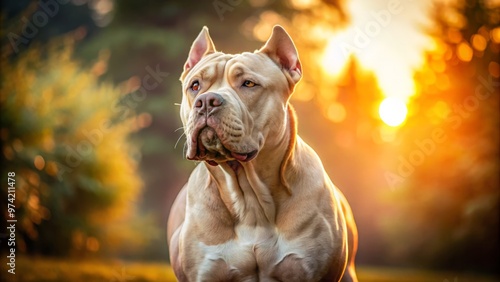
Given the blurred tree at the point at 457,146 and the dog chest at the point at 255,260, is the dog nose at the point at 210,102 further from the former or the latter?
the blurred tree at the point at 457,146

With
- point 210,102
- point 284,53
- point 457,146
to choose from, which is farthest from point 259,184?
point 457,146

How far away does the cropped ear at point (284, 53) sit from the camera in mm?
4277

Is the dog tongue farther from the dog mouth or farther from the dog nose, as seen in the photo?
the dog nose

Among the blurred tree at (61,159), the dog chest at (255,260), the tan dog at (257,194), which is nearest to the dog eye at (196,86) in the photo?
the tan dog at (257,194)

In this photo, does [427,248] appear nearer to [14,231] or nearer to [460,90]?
[460,90]

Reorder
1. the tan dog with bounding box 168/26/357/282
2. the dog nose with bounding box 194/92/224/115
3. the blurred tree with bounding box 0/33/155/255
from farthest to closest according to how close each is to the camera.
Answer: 1. the blurred tree with bounding box 0/33/155/255
2. the tan dog with bounding box 168/26/357/282
3. the dog nose with bounding box 194/92/224/115

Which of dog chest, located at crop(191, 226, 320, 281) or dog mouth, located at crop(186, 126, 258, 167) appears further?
dog chest, located at crop(191, 226, 320, 281)

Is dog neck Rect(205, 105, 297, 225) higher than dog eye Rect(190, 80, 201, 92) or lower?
lower

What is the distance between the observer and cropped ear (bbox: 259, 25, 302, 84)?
428cm

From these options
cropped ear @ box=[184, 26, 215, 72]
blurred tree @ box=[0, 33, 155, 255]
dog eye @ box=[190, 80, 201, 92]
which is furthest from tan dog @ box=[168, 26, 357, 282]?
blurred tree @ box=[0, 33, 155, 255]

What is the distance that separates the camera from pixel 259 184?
13.4ft

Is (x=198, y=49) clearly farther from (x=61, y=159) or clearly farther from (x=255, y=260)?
(x=61, y=159)

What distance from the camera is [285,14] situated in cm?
1925

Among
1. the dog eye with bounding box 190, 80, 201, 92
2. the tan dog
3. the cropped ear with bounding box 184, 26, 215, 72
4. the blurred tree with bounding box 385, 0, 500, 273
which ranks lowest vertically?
the blurred tree with bounding box 385, 0, 500, 273
